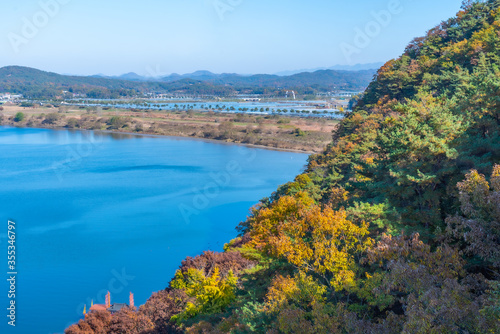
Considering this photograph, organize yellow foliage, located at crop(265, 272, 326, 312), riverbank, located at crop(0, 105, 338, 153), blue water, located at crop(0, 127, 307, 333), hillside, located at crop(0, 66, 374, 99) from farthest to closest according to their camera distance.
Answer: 1. hillside, located at crop(0, 66, 374, 99)
2. riverbank, located at crop(0, 105, 338, 153)
3. blue water, located at crop(0, 127, 307, 333)
4. yellow foliage, located at crop(265, 272, 326, 312)

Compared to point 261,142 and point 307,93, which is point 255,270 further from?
point 307,93

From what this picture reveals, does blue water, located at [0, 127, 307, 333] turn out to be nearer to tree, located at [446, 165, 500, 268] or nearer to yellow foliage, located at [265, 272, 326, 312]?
yellow foliage, located at [265, 272, 326, 312]

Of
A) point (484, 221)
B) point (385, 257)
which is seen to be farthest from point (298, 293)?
point (484, 221)

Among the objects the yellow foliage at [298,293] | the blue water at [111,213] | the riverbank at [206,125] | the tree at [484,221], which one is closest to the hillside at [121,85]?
the riverbank at [206,125]

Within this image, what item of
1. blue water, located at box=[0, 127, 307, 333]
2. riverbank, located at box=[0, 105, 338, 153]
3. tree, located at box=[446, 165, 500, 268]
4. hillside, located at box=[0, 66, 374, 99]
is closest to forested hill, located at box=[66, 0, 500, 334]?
tree, located at box=[446, 165, 500, 268]

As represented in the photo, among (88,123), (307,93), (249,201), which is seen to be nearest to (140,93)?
(307,93)

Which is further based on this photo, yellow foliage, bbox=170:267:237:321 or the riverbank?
the riverbank
